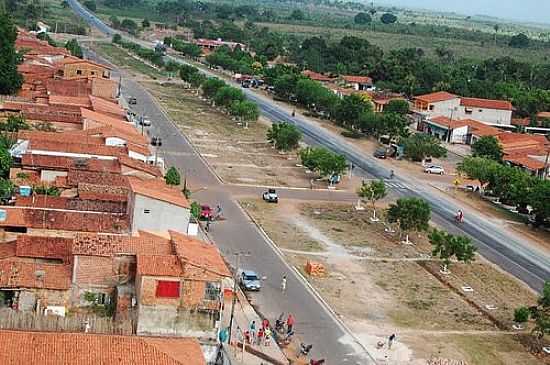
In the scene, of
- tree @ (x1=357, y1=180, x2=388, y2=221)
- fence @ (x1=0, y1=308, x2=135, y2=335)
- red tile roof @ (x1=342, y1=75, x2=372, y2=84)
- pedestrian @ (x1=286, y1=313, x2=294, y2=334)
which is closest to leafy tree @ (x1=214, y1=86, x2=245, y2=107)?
red tile roof @ (x1=342, y1=75, x2=372, y2=84)

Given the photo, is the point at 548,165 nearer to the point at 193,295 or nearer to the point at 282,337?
the point at 282,337

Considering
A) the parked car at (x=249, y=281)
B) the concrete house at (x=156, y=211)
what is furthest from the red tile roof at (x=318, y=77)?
the concrete house at (x=156, y=211)

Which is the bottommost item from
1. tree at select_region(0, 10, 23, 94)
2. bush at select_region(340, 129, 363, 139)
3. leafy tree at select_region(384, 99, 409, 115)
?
bush at select_region(340, 129, 363, 139)

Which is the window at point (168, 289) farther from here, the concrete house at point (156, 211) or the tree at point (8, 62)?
the tree at point (8, 62)

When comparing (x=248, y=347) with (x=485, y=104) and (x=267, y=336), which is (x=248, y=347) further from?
(x=485, y=104)

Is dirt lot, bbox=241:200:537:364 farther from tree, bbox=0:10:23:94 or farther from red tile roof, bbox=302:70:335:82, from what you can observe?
red tile roof, bbox=302:70:335:82

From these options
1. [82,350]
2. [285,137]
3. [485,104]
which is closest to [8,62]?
[285,137]

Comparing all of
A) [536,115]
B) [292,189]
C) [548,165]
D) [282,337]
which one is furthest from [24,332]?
[536,115]
